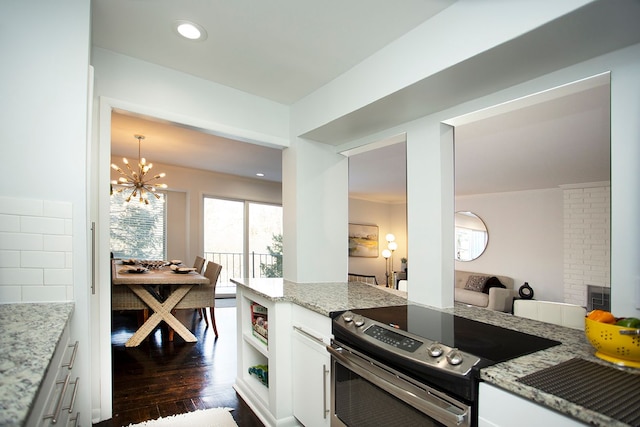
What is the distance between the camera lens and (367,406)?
4.61 feet

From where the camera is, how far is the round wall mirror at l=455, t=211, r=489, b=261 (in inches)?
225

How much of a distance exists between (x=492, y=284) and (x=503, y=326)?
427cm

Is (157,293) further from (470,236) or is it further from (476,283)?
(470,236)

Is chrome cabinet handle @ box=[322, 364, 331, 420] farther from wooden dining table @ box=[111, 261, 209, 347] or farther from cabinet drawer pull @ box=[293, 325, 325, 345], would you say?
wooden dining table @ box=[111, 261, 209, 347]

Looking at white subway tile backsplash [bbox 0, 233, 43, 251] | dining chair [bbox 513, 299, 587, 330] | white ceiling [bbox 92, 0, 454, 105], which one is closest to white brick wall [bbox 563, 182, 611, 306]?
dining chair [bbox 513, 299, 587, 330]

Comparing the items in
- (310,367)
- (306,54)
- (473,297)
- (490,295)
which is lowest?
(473,297)

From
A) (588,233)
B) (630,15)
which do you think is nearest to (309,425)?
(630,15)

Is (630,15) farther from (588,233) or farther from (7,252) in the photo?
(588,233)

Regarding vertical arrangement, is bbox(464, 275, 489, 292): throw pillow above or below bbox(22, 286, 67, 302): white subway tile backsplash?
below

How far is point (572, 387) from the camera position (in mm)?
865

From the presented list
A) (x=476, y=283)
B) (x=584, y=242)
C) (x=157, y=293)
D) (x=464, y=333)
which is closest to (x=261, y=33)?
(x=464, y=333)

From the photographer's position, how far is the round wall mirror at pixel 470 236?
572 cm

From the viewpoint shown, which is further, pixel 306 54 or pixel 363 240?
pixel 363 240

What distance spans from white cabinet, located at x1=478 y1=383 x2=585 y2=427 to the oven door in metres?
0.05
